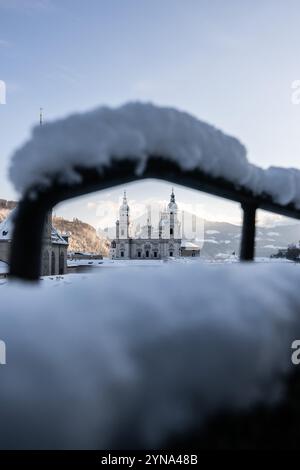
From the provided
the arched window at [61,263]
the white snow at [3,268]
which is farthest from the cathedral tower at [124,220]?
the white snow at [3,268]

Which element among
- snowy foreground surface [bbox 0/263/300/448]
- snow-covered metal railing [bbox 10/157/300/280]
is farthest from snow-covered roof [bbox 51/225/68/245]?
snowy foreground surface [bbox 0/263/300/448]

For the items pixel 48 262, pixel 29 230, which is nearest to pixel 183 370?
pixel 29 230

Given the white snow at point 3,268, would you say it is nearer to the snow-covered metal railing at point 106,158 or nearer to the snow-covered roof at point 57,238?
the snow-covered roof at point 57,238

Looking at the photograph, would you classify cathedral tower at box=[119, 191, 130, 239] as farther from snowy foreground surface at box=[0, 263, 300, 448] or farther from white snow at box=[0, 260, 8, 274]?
snowy foreground surface at box=[0, 263, 300, 448]

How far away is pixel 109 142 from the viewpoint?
1.91 m

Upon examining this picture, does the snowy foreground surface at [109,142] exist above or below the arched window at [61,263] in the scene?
above

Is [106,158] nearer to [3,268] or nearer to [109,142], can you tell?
[109,142]

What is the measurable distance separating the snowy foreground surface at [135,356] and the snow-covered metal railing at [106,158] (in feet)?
1.32

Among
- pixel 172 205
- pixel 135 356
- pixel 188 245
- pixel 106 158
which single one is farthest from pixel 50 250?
pixel 188 245

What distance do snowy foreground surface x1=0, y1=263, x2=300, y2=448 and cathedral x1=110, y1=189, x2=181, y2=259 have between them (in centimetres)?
6806

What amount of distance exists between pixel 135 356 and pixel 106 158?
957 mm

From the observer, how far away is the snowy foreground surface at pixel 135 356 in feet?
4.44

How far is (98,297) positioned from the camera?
1.71 m

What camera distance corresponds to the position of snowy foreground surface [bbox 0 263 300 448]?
4.44ft
